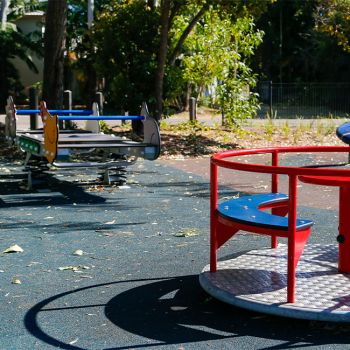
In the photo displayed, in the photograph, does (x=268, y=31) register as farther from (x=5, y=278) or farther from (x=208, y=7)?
(x=5, y=278)

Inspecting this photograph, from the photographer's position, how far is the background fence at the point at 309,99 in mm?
28562

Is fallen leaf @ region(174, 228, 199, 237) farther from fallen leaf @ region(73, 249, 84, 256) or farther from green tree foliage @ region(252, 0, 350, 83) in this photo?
green tree foliage @ region(252, 0, 350, 83)

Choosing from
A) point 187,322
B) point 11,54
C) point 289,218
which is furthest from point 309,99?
point 187,322

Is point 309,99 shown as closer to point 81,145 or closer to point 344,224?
point 81,145

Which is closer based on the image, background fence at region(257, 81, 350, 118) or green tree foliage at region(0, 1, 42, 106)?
background fence at region(257, 81, 350, 118)

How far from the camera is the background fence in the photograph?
28562 millimetres

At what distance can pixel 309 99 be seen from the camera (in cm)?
3092

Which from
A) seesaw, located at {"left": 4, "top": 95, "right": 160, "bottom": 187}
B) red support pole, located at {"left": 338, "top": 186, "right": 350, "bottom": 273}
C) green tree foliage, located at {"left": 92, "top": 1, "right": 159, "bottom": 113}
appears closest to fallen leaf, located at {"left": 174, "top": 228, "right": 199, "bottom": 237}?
red support pole, located at {"left": 338, "top": 186, "right": 350, "bottom": 273}

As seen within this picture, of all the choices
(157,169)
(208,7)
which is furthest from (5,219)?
(208,7)

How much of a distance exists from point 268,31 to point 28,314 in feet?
130

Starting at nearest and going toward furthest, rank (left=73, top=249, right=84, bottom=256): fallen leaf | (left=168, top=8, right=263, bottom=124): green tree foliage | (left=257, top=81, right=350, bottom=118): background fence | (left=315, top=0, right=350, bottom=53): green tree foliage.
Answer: (left=73, top=249, right=84, bottom=256): fallen leaf, (left=315, top=0, right=350, bottom=53): green tree foliage, (left=168, top=8, right=263, bottom=124): green tree foliage, (left=257, top=81, right=350, bottom=118): background fence

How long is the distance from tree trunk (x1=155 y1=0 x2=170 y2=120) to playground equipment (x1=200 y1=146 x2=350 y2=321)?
33.3 feet

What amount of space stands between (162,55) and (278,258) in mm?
10582

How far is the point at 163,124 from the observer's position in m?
18.5
